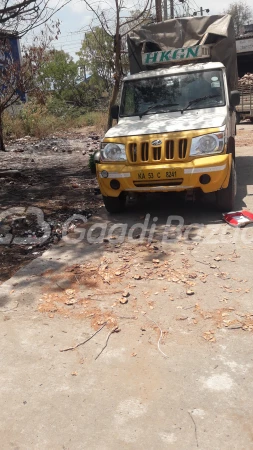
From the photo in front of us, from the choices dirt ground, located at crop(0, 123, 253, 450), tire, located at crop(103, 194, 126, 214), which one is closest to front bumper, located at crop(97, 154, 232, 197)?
tire, located at crop(103, 194, 126, 214)

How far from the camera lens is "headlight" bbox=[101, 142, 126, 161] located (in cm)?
578

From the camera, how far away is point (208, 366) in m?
2.89

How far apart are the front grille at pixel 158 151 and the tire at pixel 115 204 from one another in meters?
0.73

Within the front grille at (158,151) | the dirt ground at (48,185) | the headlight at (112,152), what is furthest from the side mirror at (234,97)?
the dirt ground at (48,185)

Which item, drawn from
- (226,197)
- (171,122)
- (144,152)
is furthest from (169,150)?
(226,197)

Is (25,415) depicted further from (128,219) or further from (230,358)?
(128,219)

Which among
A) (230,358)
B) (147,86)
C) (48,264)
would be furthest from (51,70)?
(230,358)

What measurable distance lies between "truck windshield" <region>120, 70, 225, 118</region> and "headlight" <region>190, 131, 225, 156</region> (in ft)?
3.56

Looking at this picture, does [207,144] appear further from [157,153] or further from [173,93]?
[173,93]

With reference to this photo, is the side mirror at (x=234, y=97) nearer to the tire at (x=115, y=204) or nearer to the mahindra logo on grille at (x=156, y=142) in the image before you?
the mahindra logo on grille at (x=156, y=142)

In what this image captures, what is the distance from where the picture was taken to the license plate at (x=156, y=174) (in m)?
5.51

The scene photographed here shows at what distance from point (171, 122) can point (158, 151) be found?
0.63 m

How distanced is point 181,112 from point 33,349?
4.37 metres

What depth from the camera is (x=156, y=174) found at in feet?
18.2
